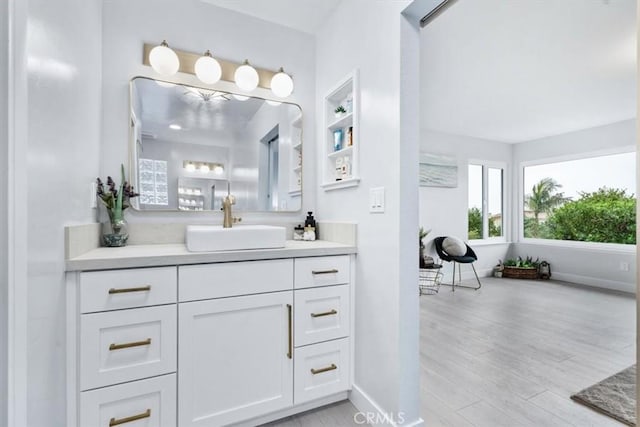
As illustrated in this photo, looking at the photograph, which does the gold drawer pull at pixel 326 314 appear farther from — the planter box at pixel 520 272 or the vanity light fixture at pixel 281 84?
the planter box at pixel 520 272

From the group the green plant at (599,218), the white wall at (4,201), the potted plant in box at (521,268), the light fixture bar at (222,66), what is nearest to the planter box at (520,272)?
the potted plant in box at (521,268)

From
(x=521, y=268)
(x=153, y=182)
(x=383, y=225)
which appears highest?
(x=153, y=182)

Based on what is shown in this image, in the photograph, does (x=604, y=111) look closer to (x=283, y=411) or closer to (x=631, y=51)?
(x=631, y=51)

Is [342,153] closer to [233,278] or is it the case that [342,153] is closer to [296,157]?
[296,157]

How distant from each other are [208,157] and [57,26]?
983mm

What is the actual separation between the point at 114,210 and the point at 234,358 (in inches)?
40.0

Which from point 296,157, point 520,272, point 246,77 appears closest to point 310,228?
point 296,157

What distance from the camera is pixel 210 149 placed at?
6.41 ft

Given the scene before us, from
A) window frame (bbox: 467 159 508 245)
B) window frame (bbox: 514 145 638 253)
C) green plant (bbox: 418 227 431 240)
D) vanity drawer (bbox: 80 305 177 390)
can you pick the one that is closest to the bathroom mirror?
vanity drawer (bbox: 80 305 177 390)

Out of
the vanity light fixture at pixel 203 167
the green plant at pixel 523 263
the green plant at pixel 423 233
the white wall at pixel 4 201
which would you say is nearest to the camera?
the white wall at pixel 4 201

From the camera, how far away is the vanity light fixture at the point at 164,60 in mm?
1706

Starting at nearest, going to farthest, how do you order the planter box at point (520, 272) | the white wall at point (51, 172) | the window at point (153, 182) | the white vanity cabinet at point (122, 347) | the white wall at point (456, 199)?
the white wall at point (51, 172), the white vanity cabinet at point (122, 347), the window at point (153, 182), the white wall at point (456, 199), the planter box at point (520, 272)

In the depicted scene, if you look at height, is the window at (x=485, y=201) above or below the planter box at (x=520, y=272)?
above

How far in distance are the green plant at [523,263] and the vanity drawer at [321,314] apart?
15.6ft
